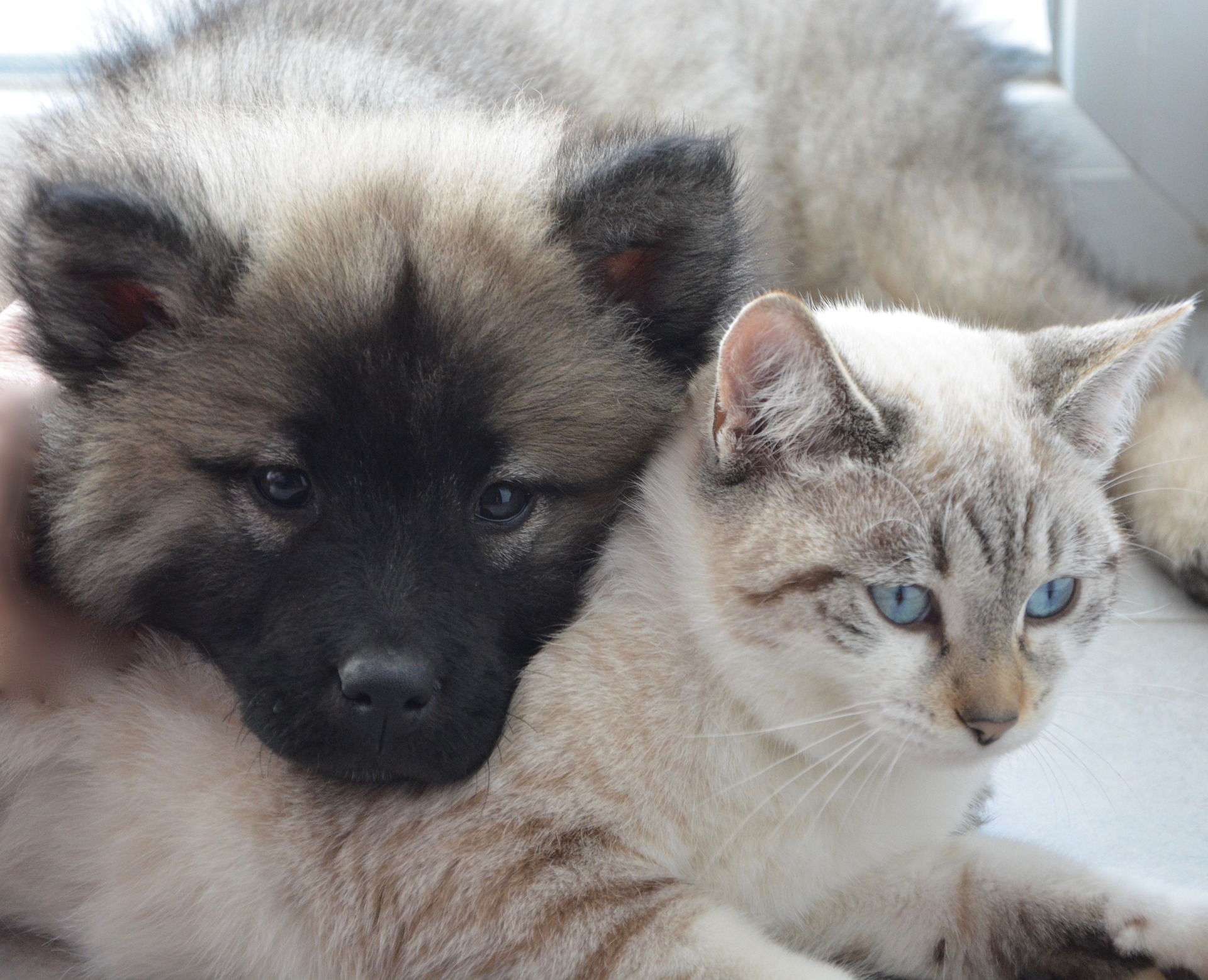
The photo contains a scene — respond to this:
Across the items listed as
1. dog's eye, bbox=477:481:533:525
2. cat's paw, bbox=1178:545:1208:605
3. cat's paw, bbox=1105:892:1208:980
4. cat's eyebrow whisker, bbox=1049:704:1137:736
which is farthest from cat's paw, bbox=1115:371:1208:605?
dog's eye, bbox=477:481:533:525

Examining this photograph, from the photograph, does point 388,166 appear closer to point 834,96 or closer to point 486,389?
point 486,389

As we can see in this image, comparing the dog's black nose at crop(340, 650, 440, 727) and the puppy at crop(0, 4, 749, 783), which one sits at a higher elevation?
the puppy at crop(0, 4, 749, 783)

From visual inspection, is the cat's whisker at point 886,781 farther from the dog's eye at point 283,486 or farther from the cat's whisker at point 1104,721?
the dog's eye at point 283,486

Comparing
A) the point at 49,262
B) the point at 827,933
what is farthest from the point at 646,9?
the point at 827,933

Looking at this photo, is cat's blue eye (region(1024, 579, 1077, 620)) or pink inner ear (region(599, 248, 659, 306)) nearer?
Answer: cat's blue eye (region(1024, 579, 1077, 620))

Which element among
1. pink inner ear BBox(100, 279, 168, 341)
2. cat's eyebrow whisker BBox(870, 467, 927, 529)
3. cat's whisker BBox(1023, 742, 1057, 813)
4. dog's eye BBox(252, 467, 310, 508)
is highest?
pink inner ear BBox(100, 279, 168, 341)

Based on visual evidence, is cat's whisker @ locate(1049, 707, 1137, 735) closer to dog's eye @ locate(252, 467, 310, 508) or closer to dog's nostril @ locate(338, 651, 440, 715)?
dog's nostril @ locate(338, 651, 440, 715)

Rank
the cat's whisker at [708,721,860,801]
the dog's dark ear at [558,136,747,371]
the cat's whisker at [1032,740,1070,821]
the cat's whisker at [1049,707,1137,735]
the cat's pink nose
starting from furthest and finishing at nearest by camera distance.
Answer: the cat's whisker at [1049,707,1137,735] → the cat's whisker at [1032,740,1070,821] → the dog's dark ear at [558,136,747,371] → the cat's whisker at [708,721,860,801] → the cat's pink nose

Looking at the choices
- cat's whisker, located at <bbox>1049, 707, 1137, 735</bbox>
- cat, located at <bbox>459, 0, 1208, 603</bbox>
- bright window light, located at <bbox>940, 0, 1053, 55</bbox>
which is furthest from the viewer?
bright window light, located at <bbox>940, 0, 1053, 55</bbox>

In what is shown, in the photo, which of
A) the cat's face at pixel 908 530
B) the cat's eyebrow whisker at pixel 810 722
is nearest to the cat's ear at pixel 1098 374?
the cat's face at pixel 908 530
